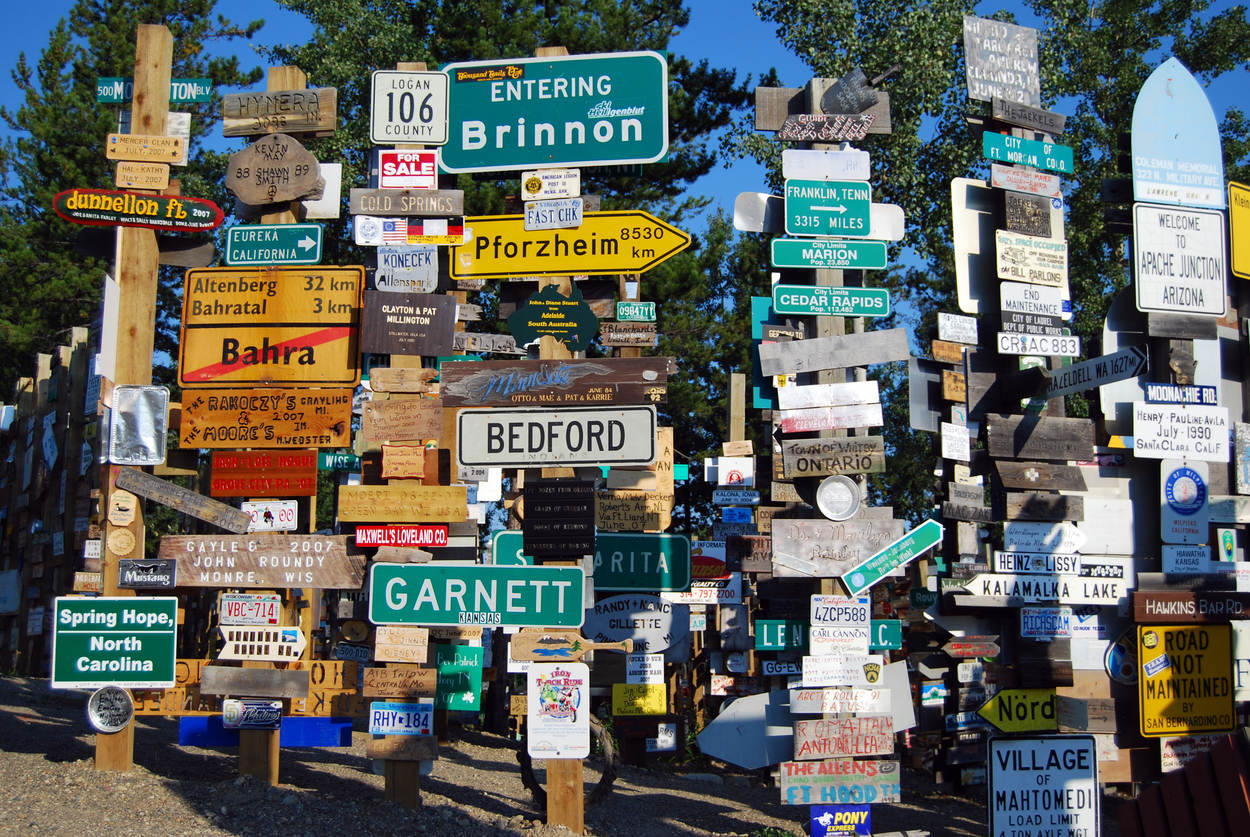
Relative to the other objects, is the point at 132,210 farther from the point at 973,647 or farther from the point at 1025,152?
the point at 973,647

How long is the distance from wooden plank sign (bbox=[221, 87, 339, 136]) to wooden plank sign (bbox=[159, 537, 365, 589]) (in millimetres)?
3760

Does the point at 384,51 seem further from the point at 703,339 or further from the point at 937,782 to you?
the point at 937,782

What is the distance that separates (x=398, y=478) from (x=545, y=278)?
2135 millimetres

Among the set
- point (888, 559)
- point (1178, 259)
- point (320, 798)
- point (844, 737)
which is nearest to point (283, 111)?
point (320, 798)

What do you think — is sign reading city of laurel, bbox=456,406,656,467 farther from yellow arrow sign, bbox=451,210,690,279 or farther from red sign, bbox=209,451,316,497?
red sign, bbox=209,451,316,497

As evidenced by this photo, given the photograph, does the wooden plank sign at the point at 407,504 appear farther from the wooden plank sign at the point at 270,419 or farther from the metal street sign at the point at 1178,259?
the metal street sign at the point at 1178,259

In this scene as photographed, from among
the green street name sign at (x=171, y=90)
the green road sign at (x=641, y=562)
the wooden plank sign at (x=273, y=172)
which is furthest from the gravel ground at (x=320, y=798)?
the green street name sign at (x=171, y=90)

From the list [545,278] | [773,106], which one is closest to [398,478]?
[545,278]

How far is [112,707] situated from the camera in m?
9.39

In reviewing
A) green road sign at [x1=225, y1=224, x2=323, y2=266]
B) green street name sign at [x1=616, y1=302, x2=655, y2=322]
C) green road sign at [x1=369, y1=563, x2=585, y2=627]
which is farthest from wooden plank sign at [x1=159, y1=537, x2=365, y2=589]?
green street name sign at [x1=616, y1=302, x2=655, y2=322]

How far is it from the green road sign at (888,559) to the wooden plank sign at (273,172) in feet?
19.2

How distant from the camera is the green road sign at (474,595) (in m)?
8.92

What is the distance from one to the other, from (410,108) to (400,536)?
3.81 m

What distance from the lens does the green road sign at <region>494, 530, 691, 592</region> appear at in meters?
10.5
